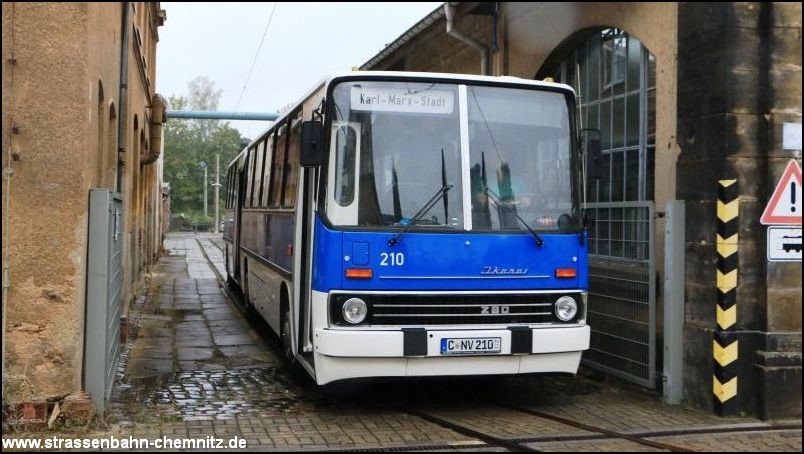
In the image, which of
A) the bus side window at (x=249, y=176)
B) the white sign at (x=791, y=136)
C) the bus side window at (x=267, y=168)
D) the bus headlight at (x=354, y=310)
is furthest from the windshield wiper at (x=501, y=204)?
the bus side window at (x=249, y=176)

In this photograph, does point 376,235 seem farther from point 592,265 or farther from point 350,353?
point 592,265

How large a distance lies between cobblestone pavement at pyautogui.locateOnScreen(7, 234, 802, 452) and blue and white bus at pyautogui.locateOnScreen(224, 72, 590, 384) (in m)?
0.50

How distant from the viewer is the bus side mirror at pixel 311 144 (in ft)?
23.1

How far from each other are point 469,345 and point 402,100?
7.27 feet

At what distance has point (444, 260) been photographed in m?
7.14

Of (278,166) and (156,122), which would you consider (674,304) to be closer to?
(278,166)

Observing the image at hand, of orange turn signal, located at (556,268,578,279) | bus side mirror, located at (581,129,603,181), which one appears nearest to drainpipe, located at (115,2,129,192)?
bus side mirror, located at (581,129,603,181)

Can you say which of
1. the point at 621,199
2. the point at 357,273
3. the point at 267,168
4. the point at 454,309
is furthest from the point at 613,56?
the point at 357,273

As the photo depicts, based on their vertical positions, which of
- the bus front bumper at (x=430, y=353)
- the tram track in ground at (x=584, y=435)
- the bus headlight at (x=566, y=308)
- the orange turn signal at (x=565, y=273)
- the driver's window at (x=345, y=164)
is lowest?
the tram track in ground at (x=584, y=435)

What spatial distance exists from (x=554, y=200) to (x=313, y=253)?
223 centimetres

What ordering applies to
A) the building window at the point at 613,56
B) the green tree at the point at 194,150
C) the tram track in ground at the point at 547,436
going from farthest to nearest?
the green tree at the point at 194,150 < the building window at the point at 613,56 < the tram track in ground at the point at 547,436

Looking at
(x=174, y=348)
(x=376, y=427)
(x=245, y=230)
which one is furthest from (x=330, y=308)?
(x=245, y=230)

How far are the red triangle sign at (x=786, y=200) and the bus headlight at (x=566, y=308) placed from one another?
187 cm

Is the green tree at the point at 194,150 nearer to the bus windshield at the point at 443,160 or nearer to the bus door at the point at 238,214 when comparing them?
the bus door at the point at 238,214
